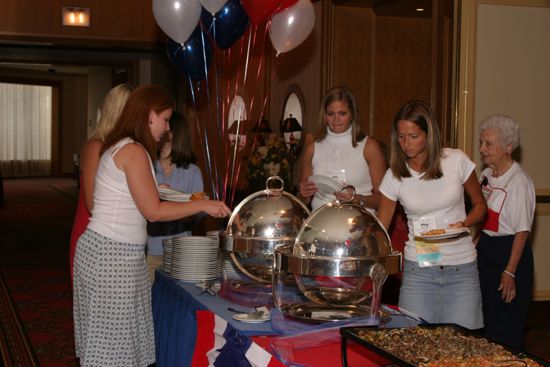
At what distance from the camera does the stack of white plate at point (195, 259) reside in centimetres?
271

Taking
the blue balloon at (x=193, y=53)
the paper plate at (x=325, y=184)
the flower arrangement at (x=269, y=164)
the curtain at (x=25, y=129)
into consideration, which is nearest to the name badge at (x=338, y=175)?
the paper plate at (x=325, y=184)

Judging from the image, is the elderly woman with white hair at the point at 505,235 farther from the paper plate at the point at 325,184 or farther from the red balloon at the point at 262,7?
the red balloon at the point at 262,7

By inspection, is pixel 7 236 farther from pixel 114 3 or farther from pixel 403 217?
pixel 403 217

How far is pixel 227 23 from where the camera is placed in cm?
424

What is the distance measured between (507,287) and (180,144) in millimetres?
1472

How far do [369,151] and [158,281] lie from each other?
1.00 m

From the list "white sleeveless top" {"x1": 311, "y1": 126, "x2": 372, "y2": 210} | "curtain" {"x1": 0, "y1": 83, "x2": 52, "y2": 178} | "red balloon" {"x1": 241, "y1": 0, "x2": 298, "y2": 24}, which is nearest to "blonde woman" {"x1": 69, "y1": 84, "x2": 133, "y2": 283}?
"white sleeveless top" {"x1": 311, "y1": 126, "x2": 372, "y2": 210}

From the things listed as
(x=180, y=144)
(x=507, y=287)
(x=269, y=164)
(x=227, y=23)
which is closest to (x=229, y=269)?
(x=180, y=144)

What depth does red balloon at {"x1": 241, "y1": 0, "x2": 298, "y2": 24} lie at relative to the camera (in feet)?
13.2

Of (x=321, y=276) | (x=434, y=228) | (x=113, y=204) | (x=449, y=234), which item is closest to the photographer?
(x=321, y=276)

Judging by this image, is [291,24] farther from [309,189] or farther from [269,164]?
[269,164]

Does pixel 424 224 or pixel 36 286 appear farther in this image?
pixel 36 286

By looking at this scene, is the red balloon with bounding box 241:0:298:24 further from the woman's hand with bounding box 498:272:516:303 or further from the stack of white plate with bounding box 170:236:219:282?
the woman's hand with bounding box 498:272:516:303

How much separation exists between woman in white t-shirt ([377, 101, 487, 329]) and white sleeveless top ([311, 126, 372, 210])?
2.07 ft
